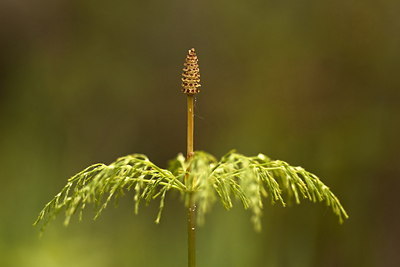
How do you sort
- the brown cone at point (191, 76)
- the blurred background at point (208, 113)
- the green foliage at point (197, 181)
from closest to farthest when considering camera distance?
1. the green foliage at point (197, 181)
2. the brown cone at point (191, 76)
3. the blurred background at point (208, 113)

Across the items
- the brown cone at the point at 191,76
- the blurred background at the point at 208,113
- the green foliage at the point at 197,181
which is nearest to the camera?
the green foliage at the point at 197,181

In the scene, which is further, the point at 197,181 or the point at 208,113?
the point at 208,113

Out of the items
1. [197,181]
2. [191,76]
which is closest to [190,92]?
[191,76]

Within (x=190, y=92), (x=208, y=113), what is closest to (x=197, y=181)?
(x=190, y=92)

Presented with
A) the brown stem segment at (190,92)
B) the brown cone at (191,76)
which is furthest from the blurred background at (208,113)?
the brown cone at (191,76)

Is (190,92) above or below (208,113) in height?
above

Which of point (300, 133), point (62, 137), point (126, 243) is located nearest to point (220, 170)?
point (126, 243)

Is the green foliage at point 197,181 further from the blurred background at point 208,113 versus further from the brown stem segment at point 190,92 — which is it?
the blurred background at point 208,113

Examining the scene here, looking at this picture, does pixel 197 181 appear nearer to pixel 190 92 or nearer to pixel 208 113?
pixel 190 92
